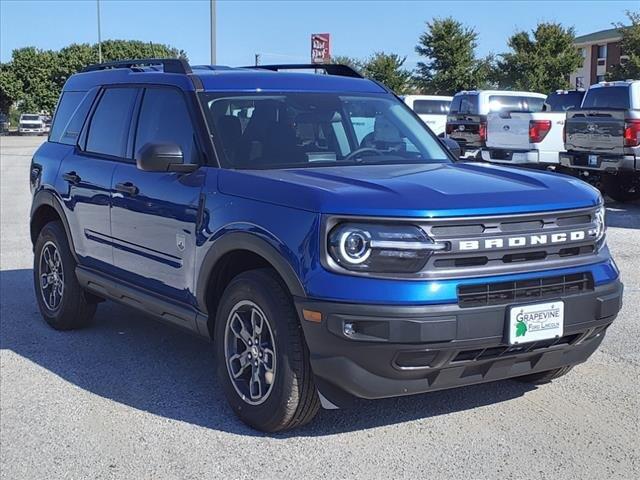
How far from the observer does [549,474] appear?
12.4ft

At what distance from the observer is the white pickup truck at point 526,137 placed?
1590cm

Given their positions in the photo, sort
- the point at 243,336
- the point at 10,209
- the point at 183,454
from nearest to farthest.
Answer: the point at 183,454, the point at 243,336, the point at 10,209

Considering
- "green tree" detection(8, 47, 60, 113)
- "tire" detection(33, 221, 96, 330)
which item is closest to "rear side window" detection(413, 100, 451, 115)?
"tire" detection(33, 221, 96, 330)

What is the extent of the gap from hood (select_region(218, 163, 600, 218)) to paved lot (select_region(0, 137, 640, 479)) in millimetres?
1175

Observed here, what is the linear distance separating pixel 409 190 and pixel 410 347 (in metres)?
0.77

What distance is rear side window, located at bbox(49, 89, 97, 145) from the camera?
21.1ft

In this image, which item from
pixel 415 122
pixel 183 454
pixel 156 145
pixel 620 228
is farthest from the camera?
pixel 620 228

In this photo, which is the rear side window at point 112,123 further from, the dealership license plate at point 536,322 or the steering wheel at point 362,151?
the dealership license plate at point 536,322

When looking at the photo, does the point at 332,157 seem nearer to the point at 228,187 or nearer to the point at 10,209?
the point at 228,187

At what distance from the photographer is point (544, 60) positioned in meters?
41.8

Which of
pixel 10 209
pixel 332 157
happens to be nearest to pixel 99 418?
pixel 332 157

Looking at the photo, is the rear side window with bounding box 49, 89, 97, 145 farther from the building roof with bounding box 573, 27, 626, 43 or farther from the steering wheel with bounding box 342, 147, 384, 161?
the building roof with bounding box 573, 27, 626, 43

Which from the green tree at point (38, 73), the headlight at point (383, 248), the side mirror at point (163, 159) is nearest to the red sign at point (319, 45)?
the side mirror at point (163, 159)

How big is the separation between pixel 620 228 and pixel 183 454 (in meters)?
9.20
